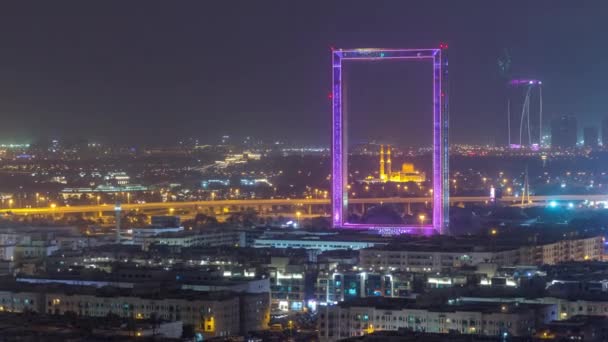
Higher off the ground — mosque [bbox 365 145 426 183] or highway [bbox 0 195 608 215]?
mosque [bbox 365 145 426 183]

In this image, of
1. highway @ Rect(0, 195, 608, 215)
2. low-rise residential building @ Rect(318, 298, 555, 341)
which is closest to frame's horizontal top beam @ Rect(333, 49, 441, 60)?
highway @ Rect(0, 195, 608, 215)

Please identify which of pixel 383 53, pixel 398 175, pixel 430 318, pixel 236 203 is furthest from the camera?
pixel 398 175

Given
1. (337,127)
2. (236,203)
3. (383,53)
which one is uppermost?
(383,53)

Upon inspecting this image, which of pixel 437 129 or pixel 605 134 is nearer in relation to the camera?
pixel 437 129

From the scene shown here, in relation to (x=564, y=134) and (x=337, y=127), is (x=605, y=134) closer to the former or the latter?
(x=564, y=134)

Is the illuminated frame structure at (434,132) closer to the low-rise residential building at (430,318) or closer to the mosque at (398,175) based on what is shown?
the low-rise residential building at (430,318)

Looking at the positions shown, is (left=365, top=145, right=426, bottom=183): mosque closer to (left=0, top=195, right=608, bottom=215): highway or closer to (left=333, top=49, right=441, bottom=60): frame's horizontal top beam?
(left=0, top=195, right=608, bottom=215): highway

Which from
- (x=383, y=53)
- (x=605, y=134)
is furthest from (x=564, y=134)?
(x=383, y=53)

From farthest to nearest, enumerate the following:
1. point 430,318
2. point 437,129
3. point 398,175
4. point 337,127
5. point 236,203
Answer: point 398,175, point 236,203, point 337,127, point 437,129, point 430,318

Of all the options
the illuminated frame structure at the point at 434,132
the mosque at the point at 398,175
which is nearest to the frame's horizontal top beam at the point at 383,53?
the illuminated frame structure at the point at 434,132
